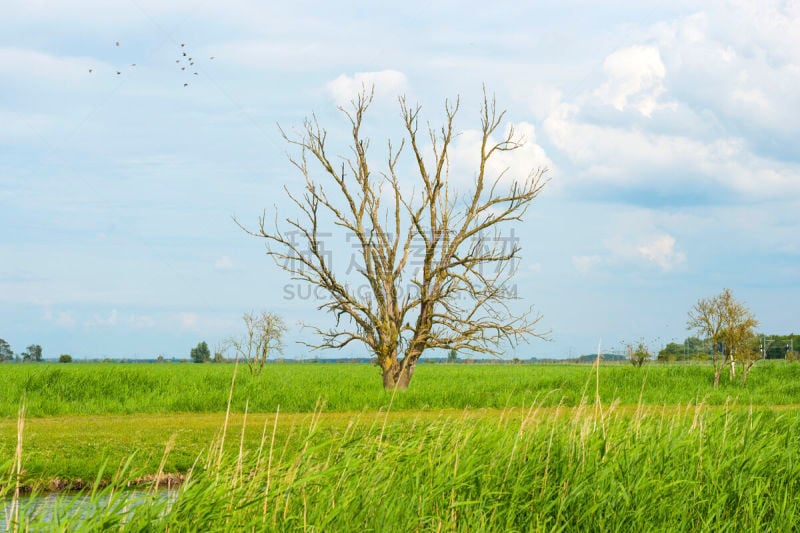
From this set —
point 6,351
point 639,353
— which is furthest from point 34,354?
point 639,353

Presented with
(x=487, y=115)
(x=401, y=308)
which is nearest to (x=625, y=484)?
(x=401, y=308)

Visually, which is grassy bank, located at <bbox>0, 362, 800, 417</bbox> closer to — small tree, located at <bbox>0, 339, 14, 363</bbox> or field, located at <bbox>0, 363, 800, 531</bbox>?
field, located at <bbox>0, 363, 800, 531</bbox>

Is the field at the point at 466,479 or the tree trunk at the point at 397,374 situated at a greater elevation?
the tree trunk at the point at 397,374

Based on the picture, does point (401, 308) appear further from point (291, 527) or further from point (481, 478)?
point (291, 527)

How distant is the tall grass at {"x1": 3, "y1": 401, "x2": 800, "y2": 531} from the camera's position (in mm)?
5352

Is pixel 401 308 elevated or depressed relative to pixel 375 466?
elevated

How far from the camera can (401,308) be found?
22766mm

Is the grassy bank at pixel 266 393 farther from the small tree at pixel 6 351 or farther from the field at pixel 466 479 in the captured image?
the small tree at pixel 6 351

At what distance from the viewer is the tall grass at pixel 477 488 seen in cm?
535

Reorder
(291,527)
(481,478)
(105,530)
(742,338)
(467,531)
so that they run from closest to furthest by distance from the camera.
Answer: (105,530) < (291,527) < (467,531) < (481,478) < (742,338)

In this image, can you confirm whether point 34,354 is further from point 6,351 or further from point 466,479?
point 466,479

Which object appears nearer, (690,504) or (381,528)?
(381,528)

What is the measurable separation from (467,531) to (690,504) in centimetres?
243

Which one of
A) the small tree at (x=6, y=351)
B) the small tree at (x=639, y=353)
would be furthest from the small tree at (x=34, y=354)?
the small tree at (x=639, y=353)
